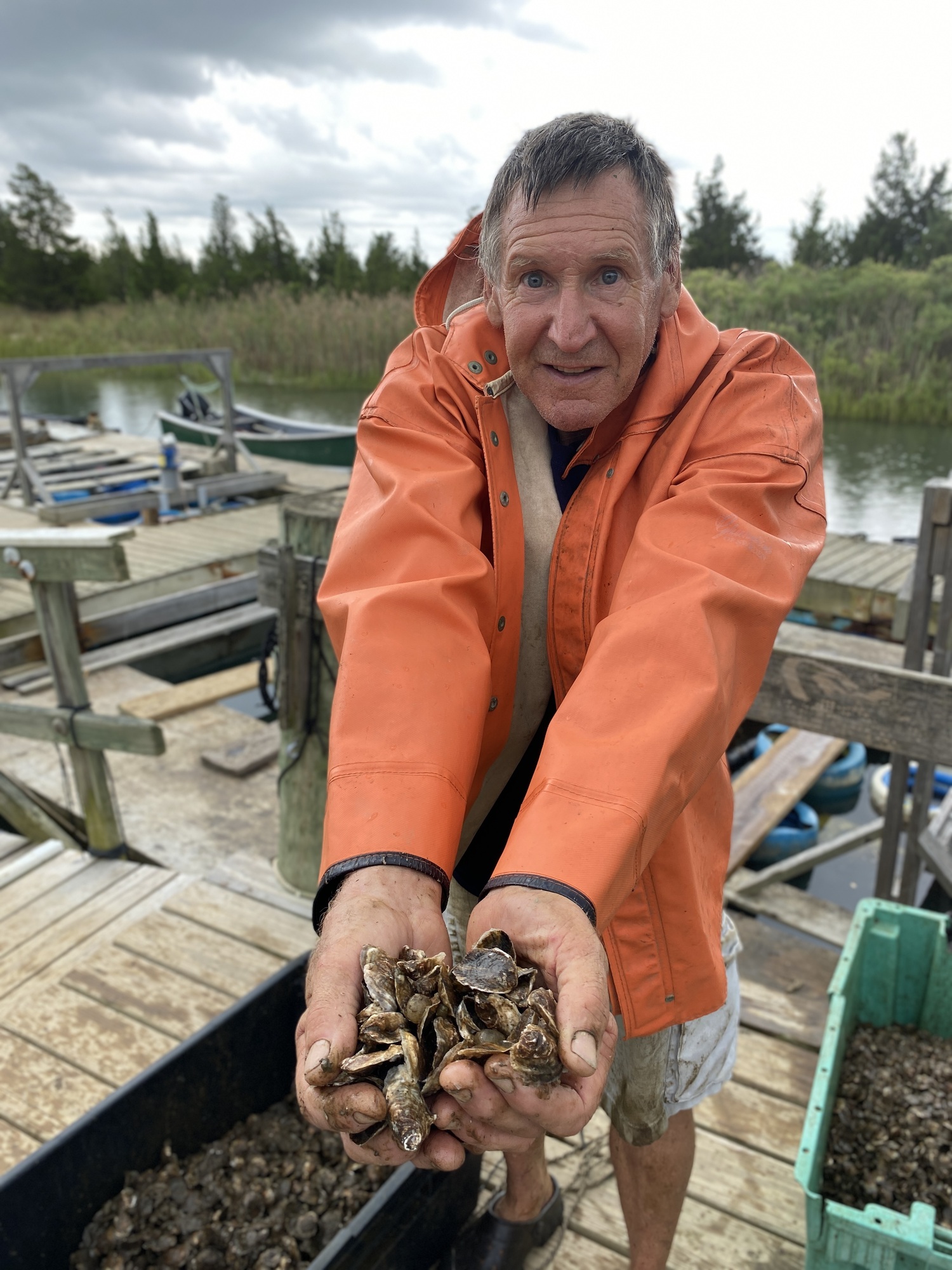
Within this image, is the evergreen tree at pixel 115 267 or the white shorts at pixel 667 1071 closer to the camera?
the white shorts at pixel 667 1071

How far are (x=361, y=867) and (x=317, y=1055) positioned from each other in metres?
0.21

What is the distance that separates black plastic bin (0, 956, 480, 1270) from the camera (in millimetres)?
1401

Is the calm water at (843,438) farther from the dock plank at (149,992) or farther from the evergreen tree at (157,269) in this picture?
the evergreen tree at (157,269)

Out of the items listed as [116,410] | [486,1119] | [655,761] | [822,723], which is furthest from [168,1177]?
[116,410]

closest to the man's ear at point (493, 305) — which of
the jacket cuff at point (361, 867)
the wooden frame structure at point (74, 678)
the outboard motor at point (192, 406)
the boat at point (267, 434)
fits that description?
the jacket cuff at point (361, 867)

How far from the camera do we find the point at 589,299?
3.87 feet

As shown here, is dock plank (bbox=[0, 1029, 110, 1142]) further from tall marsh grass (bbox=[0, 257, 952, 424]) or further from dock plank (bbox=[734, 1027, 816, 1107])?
tall marsh grass (bbox=[0, 257, 952, 424])

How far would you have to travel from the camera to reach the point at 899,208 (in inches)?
1267

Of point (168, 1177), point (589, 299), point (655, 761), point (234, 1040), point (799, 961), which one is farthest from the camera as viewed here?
point (799, 961)

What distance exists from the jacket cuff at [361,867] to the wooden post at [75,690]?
2137mm

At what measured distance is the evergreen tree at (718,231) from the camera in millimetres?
29891

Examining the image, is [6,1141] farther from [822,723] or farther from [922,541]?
[922,541]

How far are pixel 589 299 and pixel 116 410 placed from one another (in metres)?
21.7

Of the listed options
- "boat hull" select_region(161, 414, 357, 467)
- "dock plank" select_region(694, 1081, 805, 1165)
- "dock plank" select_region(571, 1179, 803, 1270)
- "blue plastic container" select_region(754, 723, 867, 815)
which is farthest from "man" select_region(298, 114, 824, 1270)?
"boat hull" select_region(161, 414, 357, 467)
